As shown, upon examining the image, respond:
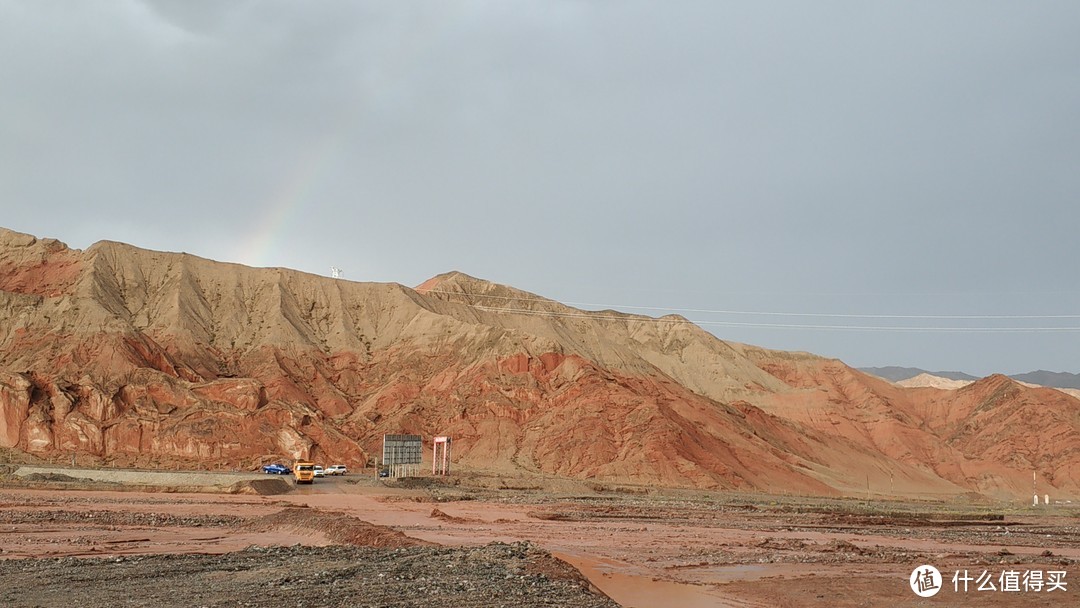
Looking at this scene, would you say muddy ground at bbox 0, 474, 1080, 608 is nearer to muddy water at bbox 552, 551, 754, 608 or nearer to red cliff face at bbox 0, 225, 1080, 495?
muddy water at bbox 552, 551, 754, 608

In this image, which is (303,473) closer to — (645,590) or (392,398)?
(392,398)

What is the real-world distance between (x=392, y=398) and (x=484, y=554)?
78307mm

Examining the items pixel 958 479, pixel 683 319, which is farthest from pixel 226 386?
pixel 683 319

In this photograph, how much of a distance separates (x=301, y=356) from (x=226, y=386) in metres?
15.3

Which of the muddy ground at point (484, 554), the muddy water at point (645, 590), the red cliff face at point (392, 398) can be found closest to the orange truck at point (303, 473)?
the muddy ground at point (484, 554)

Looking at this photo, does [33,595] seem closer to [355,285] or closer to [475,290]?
[355,285]

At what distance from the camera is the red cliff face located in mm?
83562

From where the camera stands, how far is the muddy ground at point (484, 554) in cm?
1762

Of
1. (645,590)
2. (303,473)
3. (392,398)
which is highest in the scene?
(392,398)

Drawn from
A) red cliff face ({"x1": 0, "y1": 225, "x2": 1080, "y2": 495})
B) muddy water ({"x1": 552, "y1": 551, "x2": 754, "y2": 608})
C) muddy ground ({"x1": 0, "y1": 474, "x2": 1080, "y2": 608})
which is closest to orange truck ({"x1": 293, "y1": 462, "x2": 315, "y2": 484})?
muddy ground ({"x1": 0, "y1": 474, "x2": 1080, "y2": 608})

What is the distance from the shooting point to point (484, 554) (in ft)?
70.7

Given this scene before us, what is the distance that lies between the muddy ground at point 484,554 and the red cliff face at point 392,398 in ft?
110

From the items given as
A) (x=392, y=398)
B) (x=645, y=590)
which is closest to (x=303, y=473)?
(x=392, y=398)

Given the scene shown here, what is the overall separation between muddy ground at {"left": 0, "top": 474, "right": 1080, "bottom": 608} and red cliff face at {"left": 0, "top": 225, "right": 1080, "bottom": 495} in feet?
110
